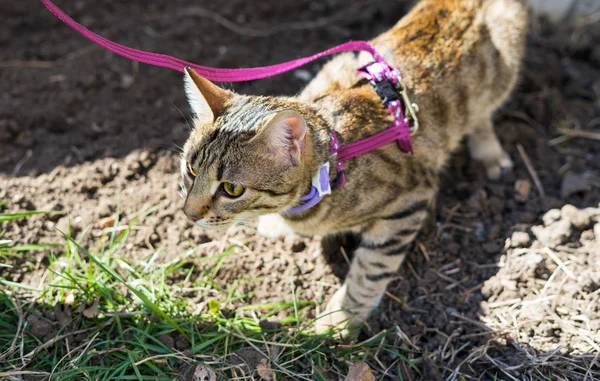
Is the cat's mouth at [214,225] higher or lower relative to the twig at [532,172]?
higher

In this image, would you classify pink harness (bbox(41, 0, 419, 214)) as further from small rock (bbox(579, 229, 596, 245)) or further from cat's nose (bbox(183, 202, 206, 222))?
small rock (bbox(579, 229, 596, 245))

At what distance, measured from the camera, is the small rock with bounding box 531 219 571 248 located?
10.5 ft

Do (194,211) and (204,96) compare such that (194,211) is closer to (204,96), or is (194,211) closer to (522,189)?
(204,96)

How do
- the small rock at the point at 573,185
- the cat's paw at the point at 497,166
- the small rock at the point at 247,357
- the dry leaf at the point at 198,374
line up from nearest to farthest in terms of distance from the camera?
1. the dry leaf at the point at 198,374
2. the small rock at the point at 247,357
3. the small rock at the point at 573,185
4. the cat's paw at the point at 497,166

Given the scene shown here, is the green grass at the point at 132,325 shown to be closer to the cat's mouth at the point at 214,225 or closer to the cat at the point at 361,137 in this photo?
the cat at the point at 361,137

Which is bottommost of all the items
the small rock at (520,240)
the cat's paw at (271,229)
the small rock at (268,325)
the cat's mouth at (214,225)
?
the small rock at (268,325)

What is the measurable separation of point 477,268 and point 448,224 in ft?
1.10

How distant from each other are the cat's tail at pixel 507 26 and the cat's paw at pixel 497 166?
24.5 inches

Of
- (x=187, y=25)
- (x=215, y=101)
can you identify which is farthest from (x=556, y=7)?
(x=215, y=101)

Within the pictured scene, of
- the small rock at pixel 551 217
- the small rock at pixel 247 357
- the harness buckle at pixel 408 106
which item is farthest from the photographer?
the small rock at pixel 551 217

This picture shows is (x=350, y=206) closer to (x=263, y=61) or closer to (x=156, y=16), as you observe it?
(x=263, y=61)

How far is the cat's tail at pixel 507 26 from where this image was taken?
135 inches

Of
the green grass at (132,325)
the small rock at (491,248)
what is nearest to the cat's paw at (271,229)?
the green grass at (132,325)

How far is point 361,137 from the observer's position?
272 cm
